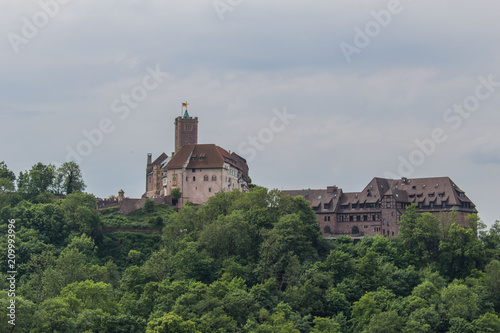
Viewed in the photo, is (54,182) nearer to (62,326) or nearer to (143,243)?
(143,243)

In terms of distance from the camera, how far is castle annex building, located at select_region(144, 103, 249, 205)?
487 feet

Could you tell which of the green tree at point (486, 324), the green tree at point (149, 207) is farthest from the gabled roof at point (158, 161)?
the green tree at point (486, 324)

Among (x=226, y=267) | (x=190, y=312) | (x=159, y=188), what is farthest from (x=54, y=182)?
(x=190, y=312)

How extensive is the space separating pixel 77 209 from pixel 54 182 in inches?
653

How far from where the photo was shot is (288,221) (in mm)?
123125

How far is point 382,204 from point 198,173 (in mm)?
27938

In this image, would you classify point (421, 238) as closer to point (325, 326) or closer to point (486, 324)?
point (486, 324)

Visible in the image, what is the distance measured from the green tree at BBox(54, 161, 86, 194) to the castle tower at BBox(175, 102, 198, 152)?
50.3 ft

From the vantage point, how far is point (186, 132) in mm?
158375

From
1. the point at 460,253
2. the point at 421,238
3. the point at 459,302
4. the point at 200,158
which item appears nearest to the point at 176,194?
the point at 200,158

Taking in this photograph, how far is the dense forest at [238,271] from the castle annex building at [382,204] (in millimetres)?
4955

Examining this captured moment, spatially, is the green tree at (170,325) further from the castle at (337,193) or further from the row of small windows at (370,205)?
the row of small windows at (370,205)

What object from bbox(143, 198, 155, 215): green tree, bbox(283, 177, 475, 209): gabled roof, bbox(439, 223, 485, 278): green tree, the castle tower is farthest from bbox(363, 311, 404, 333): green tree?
the castle tower

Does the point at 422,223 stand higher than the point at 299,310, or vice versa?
the point at 422,223
